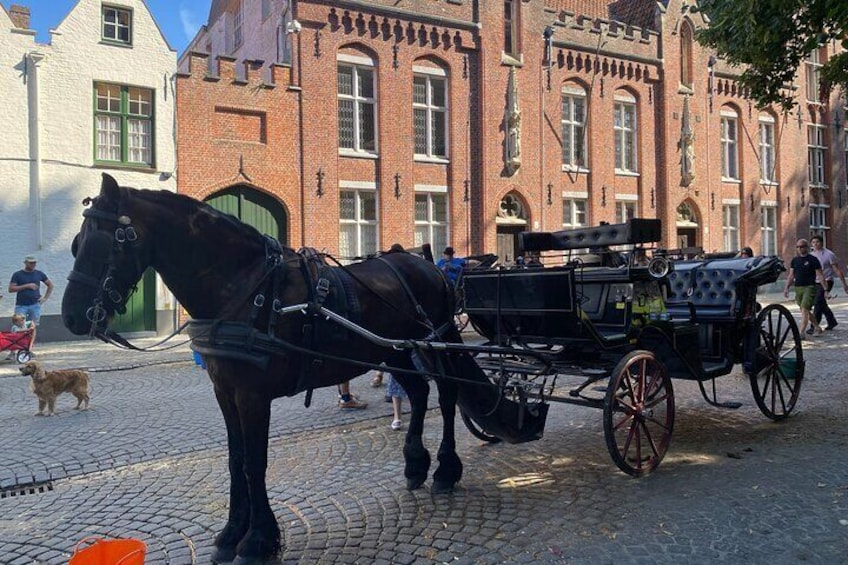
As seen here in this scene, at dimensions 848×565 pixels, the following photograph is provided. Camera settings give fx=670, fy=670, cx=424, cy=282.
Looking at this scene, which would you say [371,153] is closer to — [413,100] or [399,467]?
[413,100]

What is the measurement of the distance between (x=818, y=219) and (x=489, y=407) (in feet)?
105

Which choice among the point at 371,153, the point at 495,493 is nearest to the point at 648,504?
the point at 495,493

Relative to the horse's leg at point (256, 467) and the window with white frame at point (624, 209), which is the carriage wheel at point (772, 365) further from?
the window with white frame at point (624, 209)

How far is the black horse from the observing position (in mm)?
3471

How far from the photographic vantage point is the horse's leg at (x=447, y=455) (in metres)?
4.77

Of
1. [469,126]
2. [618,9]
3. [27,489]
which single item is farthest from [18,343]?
[618,9]

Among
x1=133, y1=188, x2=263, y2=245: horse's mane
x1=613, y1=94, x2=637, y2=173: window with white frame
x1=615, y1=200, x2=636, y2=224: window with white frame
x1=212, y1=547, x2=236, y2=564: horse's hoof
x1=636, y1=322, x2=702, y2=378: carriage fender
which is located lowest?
x1=212, y1=547, x2=236, y2=564: horse's hoof

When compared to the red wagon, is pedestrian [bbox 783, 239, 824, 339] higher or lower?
higher

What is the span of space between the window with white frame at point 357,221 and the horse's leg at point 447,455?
14584 millimetres

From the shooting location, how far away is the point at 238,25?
22984 mm

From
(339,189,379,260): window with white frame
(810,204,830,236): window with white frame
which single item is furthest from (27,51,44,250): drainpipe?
(810,204,830,236): window with white frame

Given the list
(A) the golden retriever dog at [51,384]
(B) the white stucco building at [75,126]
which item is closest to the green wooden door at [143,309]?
(B) the white stucco building at [75,126]

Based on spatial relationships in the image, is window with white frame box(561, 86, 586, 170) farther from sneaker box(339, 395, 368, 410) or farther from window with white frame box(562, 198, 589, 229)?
sneaker box(339, 395, 368, 410)

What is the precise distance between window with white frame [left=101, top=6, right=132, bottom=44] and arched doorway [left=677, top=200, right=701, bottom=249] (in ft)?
65.9
